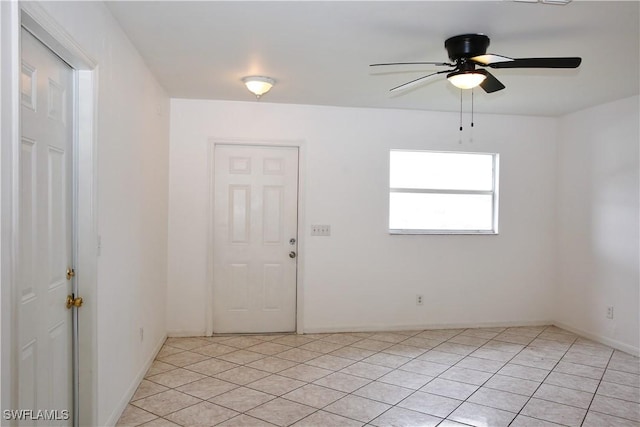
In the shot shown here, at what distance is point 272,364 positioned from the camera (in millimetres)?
3877

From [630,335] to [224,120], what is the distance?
4.46 metres

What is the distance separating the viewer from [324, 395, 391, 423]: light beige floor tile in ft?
9.63

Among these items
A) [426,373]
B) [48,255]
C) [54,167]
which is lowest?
[426,373]

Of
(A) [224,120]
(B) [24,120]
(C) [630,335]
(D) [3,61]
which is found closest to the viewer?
(D) [3,61]

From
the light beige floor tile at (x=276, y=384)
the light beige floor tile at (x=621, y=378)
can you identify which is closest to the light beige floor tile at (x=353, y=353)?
the light beige floor tile at (x=276, y=384)

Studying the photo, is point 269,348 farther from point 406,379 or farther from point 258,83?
point 258,83

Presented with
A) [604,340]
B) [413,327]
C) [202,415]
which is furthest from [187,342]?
[604,340]

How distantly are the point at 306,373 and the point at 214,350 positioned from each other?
1.03 metres

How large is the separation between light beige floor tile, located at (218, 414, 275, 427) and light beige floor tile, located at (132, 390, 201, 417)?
1.30ft

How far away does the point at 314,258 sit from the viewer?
484 centimetres

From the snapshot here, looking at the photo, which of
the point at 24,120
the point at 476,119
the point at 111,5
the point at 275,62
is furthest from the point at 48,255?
the point at 476,119

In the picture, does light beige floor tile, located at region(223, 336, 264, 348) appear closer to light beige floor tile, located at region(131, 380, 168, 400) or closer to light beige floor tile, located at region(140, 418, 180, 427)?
light beige floor tile, located at region(131, 380, 168, 400)

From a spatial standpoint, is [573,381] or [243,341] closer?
[573,381]

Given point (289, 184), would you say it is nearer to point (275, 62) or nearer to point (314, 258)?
point (314, 258)
